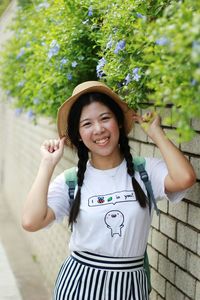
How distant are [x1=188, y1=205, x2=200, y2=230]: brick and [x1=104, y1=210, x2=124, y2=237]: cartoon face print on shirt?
324mm

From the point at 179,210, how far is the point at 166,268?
0.37 m

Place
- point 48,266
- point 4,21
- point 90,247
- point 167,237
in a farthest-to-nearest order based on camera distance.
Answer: point 4,21 < point 48,266 < point 167,237 < point 90,247

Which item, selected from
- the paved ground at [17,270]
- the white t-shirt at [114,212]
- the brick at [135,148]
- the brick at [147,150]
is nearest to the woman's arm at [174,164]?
the white t-shirt at [114,212]

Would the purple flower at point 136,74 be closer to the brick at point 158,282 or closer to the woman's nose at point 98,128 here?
the woman's nose at point 98,128

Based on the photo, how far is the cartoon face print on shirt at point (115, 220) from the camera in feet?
7.96

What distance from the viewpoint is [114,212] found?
95.7 inches

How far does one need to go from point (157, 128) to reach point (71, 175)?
0.48 meters

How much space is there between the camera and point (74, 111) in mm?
2566

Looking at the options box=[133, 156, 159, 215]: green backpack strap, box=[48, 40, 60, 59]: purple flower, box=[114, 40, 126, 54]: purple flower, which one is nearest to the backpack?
box=[133, 156, 159, 215]: green backpack strap

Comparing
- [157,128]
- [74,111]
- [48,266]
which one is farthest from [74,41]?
[48,266]

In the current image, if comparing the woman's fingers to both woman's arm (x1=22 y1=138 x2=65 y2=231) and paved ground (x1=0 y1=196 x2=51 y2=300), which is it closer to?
woman's arm (x1=22 y1=138 x2=65 y2=231)

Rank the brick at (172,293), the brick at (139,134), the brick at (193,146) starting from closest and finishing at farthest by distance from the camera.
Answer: the brick at (193,146), the brick at (172,293), the brick at (139,134)

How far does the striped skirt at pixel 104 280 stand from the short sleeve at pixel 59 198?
21 cm

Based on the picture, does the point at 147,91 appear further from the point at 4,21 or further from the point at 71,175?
the point at 4,21
